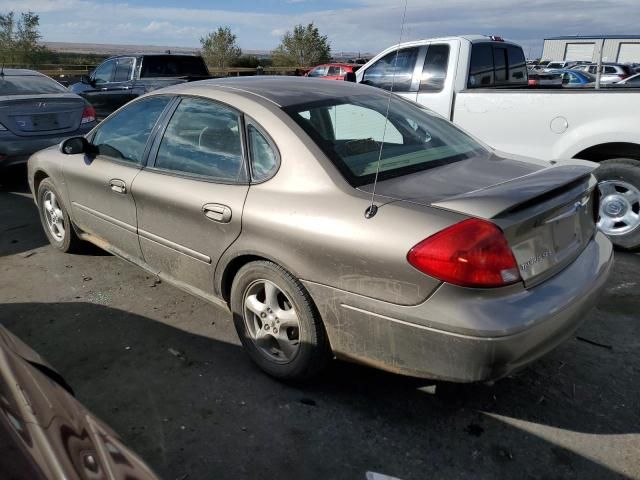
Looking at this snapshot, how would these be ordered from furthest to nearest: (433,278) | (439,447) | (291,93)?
(291,93) → (439,447) → (433,278)

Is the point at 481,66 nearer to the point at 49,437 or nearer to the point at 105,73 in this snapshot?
the point at 49,437

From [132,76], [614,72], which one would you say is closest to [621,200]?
[132,76]

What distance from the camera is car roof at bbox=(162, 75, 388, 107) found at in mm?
3154

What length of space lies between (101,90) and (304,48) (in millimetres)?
34760

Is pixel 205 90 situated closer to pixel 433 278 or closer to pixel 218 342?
pixel 218 342

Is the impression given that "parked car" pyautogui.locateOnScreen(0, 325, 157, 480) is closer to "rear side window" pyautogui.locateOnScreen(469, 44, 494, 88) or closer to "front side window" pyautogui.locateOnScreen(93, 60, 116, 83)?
"rear side window" pyautogui.locateOnScreen(469, 44, 494, 88)

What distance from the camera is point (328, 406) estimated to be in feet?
9.34

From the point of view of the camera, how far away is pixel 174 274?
3535 mm

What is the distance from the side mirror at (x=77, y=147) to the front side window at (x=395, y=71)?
345 centimetres

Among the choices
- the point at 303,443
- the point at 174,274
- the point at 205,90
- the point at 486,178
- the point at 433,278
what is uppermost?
the point at 205,90

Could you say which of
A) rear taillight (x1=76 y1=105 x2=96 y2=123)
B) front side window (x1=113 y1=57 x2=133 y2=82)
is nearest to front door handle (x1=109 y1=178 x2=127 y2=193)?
rear taillight (x1=76 y1=105 x2=96 y2=123)

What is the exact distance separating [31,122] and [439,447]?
6.92m

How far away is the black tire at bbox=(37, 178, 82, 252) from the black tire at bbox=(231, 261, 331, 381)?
2368 millimetres

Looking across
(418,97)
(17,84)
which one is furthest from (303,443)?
(17,84)
